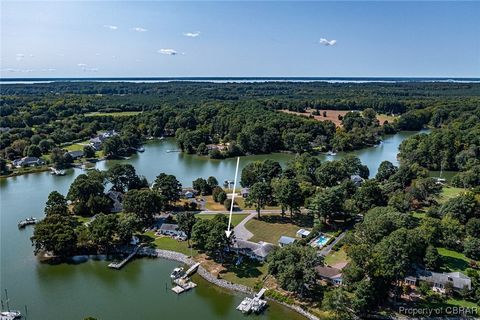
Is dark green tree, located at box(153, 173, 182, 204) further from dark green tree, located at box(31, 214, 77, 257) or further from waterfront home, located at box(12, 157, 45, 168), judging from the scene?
waterfront home, located at box(12, 157, 45, 168)

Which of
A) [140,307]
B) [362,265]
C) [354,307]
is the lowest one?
[140,307]

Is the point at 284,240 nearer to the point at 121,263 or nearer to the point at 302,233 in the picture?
the point at 302,233

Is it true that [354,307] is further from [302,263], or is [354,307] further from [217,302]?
[217,302]

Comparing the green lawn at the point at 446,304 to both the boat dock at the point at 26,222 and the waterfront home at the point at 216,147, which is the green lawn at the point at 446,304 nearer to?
the boat dock at the point at 26,222

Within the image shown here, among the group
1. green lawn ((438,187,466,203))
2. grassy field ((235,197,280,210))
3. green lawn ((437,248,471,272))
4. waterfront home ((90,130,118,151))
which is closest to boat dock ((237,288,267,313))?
green lawn ((437,248,471,272))

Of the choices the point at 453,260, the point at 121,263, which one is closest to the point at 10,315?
the point at 121,263

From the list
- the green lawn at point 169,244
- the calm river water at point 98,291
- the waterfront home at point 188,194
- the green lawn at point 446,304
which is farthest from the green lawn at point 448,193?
the green lawn at point 169,244

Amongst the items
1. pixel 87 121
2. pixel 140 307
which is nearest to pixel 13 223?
pixel 140 307
